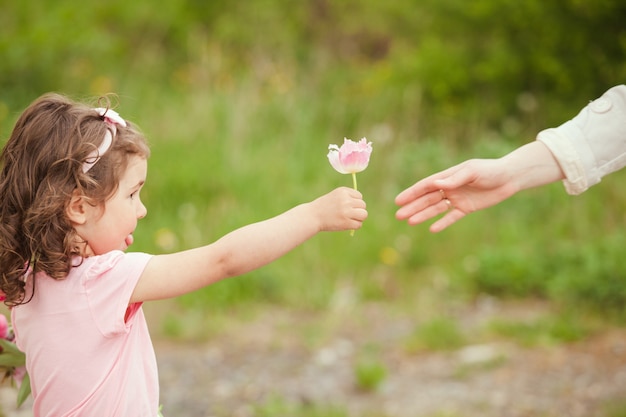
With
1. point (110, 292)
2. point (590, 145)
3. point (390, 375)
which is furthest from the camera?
point (390, 375)

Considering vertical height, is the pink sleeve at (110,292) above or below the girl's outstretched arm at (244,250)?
below

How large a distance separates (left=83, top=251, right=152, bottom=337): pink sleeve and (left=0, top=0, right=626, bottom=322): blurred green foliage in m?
3.01

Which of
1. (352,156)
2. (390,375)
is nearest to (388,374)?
(390,375)

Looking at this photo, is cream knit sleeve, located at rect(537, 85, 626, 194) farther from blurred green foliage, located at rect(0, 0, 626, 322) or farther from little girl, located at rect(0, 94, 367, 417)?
blurred green foliage, located at rect(0, 0, 626, 322)

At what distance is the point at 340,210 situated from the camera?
5.57 ft

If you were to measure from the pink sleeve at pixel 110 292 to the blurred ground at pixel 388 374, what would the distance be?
71.1 inches

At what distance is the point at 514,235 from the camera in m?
5.04

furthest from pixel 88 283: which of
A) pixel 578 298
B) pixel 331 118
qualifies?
pixel 331 118

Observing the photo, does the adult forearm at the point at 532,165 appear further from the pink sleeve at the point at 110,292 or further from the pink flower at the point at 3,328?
the pink flower at the point at 3,328

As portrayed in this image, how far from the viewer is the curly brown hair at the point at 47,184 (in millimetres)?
1640

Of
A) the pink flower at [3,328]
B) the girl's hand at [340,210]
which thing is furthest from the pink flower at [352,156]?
the pink flower at [3,328]

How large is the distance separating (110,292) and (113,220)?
0.54 feet

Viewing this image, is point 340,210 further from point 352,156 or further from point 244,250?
point 244,250

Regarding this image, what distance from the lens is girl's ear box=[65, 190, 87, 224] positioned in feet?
5.43
